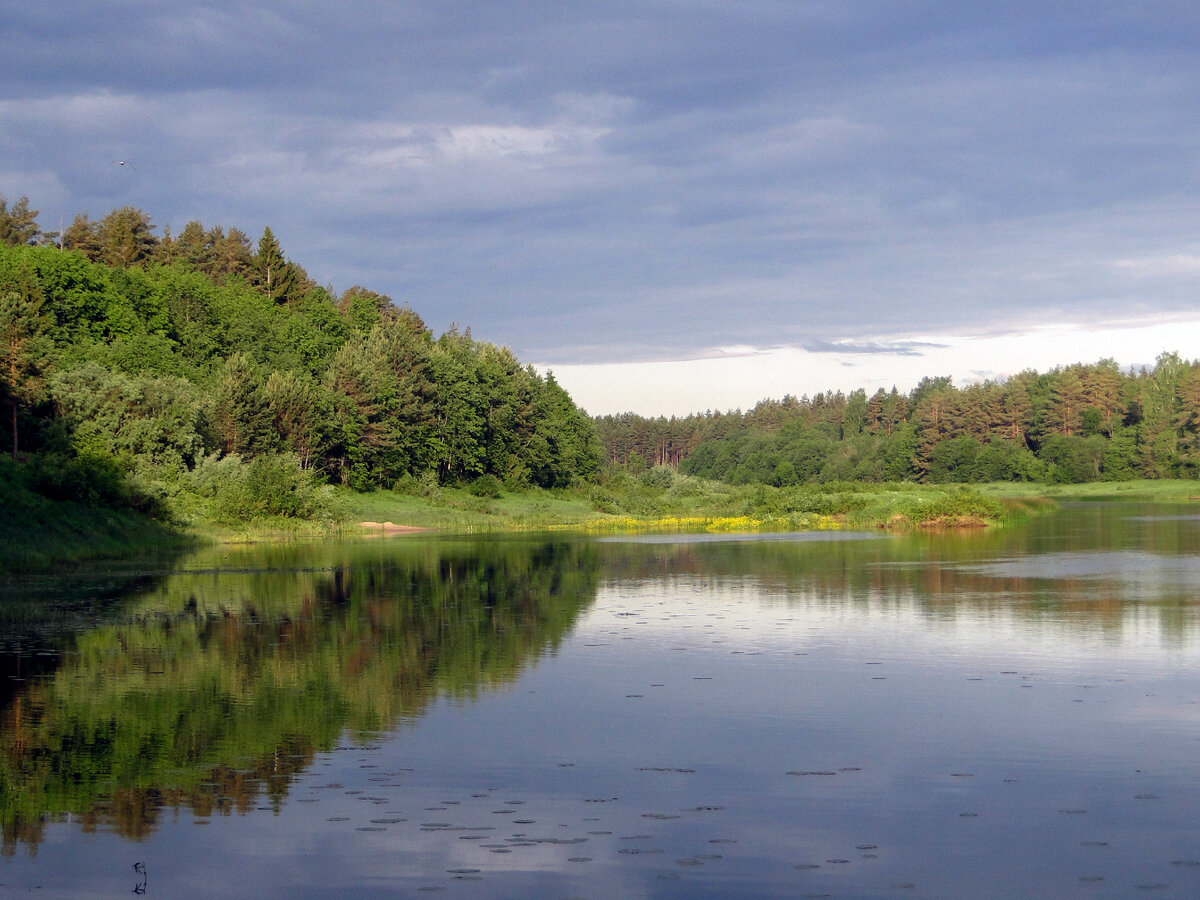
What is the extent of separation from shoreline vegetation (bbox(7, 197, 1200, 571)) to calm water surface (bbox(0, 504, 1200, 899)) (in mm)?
20928

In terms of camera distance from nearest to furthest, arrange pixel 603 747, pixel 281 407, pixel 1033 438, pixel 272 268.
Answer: pixel 603 747, pixel 281 407, pixel 272 268, pixel 1033 438

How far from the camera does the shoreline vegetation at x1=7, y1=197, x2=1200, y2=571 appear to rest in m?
53.4

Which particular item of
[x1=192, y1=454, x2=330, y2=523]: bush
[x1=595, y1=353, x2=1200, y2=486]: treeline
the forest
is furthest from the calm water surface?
[x1=595, y1=353, x2=1200, y2=486]: treeline

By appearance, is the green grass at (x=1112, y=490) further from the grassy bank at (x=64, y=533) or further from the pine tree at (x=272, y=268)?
the grassy bank at (x=64, y=533)

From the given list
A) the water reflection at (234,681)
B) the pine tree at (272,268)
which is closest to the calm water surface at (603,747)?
the water reflection at (234,681)

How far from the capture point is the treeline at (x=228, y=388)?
5650cm

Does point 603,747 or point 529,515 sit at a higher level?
point 529,515

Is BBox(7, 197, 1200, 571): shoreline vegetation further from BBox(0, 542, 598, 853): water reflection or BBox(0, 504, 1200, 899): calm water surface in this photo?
BBox(0, 504, 1200, 899): calm water surface

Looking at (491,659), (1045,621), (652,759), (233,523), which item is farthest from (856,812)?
(233,523)

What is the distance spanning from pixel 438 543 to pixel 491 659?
1457 inches

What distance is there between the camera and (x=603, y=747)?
514 inches

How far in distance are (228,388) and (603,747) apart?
64681mm

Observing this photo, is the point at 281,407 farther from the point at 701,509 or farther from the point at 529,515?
the point at 701,509

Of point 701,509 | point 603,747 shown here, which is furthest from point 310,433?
point 603,747
